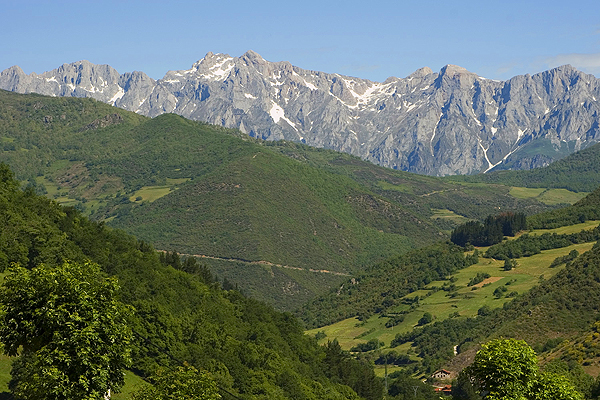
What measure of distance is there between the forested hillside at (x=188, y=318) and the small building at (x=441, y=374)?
28863 millimetres

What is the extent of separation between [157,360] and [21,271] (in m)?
64.4

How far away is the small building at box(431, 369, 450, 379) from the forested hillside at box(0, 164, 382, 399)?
1136 inches

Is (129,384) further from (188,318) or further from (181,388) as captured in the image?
(181,388)

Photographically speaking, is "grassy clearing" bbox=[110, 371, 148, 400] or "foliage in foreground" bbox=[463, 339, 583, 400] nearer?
"foliage in foreground" bbox=[463, 339, 583, 400]

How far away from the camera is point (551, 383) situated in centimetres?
5162

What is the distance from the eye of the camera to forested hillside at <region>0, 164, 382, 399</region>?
116 metres

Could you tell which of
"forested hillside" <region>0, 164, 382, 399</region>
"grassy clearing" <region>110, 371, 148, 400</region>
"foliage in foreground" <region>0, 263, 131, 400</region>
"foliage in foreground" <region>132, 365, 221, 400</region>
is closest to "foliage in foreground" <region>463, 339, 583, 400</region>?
"foliage in foreground" <region>132, 365, 221, 400</region>

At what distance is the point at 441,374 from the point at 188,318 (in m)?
80.3

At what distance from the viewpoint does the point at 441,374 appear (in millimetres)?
190875

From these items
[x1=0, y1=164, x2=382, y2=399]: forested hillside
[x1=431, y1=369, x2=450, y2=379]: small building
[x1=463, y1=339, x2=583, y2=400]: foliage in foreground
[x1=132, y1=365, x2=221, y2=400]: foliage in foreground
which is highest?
[x1=463, y1=339, x2=583, y2=400]: foliage in foreground

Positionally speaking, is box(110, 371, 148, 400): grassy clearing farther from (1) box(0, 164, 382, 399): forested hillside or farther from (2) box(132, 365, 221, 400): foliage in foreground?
(2) box(132, 365, 221, 400): foliage in foreground

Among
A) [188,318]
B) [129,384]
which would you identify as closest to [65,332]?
[129,384]

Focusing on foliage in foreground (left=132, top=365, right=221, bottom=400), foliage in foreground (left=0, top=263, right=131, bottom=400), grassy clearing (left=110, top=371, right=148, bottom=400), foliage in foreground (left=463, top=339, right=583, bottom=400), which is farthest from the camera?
grassy clearing (left=110, top=371, right=148, bottom=400)

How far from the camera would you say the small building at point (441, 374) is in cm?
18962
